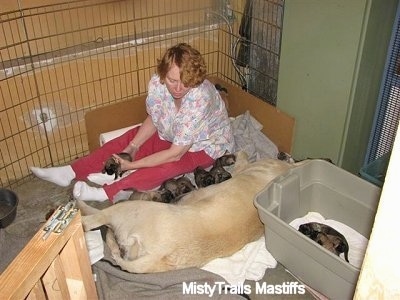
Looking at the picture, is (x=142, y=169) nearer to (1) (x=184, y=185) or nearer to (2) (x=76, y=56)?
(1) (x=184, y=185)

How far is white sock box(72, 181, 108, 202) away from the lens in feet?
10.6

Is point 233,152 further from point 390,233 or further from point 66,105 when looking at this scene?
point 390,233

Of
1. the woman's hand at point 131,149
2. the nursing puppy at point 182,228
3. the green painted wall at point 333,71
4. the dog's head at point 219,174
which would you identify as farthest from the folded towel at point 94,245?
the green painted wall at point 333,71

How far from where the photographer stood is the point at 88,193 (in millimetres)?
3223

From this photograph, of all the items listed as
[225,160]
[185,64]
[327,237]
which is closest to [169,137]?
[225,160]

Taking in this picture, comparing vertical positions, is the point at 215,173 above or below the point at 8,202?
above

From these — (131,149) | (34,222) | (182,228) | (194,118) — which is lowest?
(34,222)

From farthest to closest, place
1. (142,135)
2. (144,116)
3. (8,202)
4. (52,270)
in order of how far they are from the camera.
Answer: (144,116) < (142,135) < (8,202) < (52,270)

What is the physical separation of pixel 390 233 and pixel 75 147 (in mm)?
3473

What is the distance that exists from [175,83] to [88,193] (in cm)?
99

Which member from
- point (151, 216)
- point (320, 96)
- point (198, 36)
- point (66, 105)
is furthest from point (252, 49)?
point (151, 216)

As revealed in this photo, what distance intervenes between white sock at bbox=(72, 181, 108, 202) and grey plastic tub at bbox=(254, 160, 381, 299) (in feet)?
3.84

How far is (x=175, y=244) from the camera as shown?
2.50 meters

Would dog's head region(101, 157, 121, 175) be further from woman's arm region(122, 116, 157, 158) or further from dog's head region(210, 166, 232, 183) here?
dog's head region(210, 166, 232, 183)
